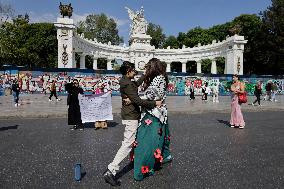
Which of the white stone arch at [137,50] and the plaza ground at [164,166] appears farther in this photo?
the white stone arch at [137,50]

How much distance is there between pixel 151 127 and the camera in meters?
5.34

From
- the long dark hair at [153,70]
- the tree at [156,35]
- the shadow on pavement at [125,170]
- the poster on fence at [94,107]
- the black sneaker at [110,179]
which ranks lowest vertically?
the shadow on pavement at [125,170]

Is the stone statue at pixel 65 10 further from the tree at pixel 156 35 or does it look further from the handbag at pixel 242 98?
the tree at pixel 156 35

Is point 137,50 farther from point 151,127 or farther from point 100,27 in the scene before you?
point 151,127

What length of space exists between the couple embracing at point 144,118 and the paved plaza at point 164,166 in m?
0.35

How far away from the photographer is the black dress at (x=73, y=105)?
11.0m

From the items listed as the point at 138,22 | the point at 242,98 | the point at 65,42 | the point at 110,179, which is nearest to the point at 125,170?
the point at 110,179

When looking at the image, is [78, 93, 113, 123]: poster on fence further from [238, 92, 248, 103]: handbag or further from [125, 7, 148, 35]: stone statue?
[125, 7, 148, 35]: stone statue

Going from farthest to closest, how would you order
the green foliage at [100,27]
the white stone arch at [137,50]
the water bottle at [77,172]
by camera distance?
the green foliage at [100,27]
the white stone arch at [137,50]
the water bottle at [77,172]

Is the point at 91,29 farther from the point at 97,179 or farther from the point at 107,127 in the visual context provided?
the point at 97,179

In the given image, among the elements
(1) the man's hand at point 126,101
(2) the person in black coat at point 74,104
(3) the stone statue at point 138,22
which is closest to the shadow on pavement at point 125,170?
(1) the man's hand at point 126,101

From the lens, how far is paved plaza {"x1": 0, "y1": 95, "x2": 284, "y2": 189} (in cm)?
512

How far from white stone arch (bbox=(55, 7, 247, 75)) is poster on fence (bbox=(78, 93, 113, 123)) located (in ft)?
94.9

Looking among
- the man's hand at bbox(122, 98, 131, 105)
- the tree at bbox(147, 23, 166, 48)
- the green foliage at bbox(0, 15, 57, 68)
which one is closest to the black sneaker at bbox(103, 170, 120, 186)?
the man's hand at bbox(122, 98, 131, 105)
